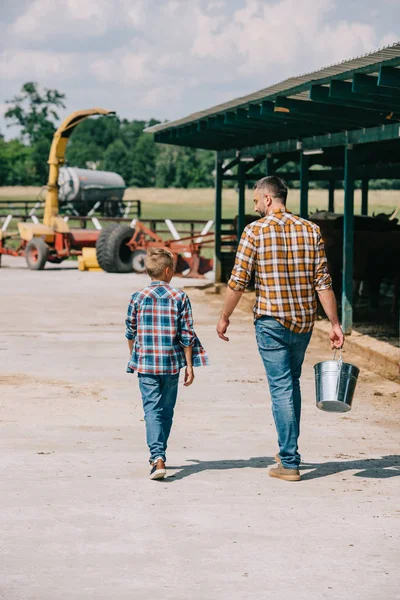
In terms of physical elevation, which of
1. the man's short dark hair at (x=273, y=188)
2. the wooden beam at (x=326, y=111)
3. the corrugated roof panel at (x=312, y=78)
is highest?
the corrugated roof panel at (x=312, y=78)

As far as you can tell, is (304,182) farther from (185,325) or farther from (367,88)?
(185,325)

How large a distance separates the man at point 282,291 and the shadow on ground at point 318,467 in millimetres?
361

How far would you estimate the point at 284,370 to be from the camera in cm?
685

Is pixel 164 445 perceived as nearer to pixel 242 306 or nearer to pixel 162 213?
pixel 242 306

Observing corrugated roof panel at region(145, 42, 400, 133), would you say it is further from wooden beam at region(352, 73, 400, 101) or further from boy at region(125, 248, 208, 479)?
boy at region(125, 248, 208, 479)

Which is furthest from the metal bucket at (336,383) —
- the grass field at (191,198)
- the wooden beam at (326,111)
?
the grass field at (191,198)

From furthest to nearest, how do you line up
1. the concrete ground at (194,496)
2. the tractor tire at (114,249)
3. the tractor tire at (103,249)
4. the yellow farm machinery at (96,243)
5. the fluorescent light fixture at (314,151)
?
the tractor tire at (103,249) → the tractor tire at (114,249) → the yellow farm machinery at (96,243) → the fluorescent light fixture at (314,151) → the concrete ground at (194,496)

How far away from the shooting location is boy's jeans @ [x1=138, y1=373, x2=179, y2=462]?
6.91 meters

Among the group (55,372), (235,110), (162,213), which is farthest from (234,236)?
(162,213)

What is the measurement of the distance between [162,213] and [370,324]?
6903 centimetres

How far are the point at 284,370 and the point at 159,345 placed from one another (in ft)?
2.56

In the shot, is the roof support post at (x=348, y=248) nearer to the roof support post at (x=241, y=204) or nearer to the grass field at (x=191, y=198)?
the roof support post at (x=241, y=204)

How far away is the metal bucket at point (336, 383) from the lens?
717 cm

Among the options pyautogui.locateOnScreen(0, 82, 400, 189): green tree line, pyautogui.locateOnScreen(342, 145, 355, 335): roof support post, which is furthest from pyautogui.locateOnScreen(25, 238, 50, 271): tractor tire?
pyautogui.locateOnScreen(0, 82, 400, 189): green tree line
